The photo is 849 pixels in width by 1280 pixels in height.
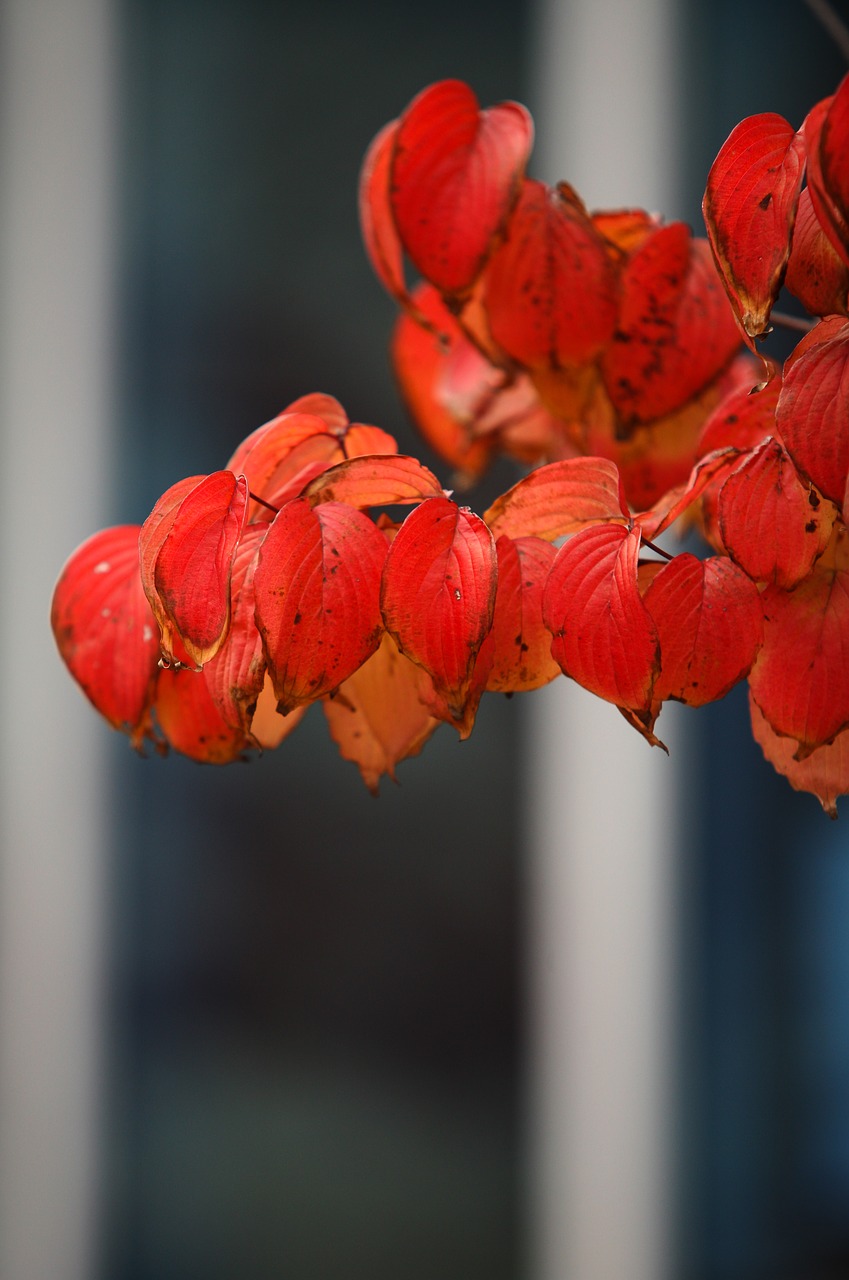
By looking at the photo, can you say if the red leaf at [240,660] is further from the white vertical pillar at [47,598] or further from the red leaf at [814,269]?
the white vertical pillar at [47,598]

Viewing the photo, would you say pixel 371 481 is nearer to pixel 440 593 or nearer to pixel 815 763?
pixel 440 593

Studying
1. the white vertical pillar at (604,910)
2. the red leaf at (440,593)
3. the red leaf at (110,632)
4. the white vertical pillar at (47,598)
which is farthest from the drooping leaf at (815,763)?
the white vertical pillar at (47,598)

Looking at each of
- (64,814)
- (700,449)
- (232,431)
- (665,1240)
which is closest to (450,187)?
(700,449)

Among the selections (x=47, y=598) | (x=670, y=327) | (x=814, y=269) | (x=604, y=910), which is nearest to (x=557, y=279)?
(x=670, y=327)

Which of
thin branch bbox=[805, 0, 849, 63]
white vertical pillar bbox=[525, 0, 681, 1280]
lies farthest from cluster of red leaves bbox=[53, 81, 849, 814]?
white vertical pillar bbox=[525, 0, 681, 1280]

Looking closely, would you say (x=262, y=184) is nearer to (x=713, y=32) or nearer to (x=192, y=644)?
(x=713, y=32)

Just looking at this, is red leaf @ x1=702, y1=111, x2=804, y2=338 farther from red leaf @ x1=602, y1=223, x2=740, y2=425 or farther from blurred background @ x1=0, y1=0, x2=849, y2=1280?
blurred background @ x1=0, y1=0, x2=849, y2=1280
